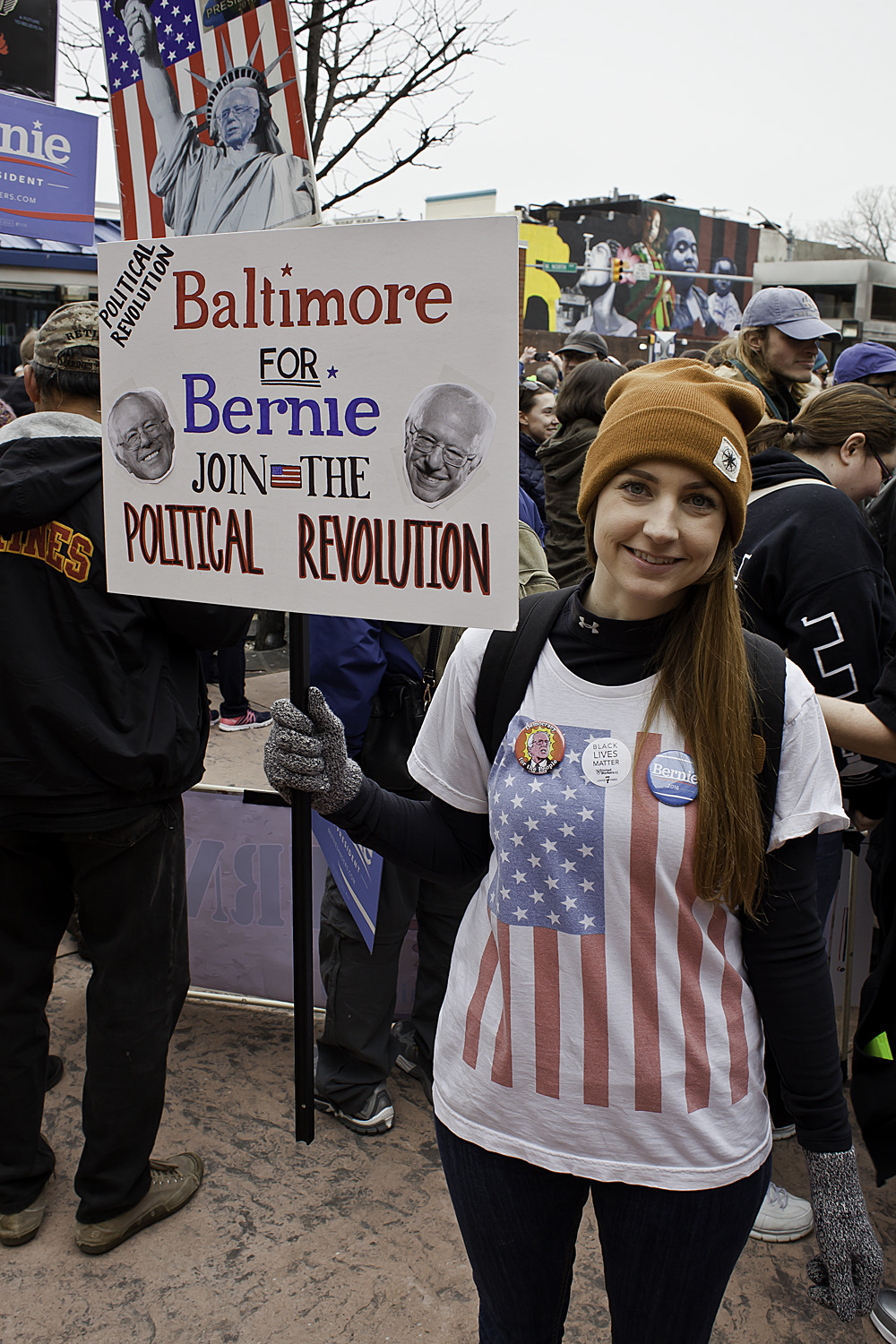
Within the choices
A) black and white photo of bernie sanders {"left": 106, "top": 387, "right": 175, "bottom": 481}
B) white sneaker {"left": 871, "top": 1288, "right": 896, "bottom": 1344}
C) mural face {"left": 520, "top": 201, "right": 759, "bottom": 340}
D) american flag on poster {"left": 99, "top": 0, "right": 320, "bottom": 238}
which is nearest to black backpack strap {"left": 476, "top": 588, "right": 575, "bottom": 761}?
black and white photo of bernie sanders {"left": 106, "top": 387, "right": 175, "bottom": 481}

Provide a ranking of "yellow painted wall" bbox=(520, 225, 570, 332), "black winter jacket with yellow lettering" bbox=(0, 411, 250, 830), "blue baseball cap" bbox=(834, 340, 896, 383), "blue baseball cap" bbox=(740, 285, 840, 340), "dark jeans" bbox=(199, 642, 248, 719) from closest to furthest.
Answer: "black winter jacket with yellow lettering" bbox=(0, 411, 250, 830) < "blue baseball cap" bbox=(740, 285, 840, 340) < "blue baseball cap" bbox=(834, 340, 896, 383) < "dark jeans" bbox=(199, 642, 248, 719) < "yellow painted wall" bbox=(520, 225, 570, 332)

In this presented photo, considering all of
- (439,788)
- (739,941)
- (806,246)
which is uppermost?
(806,246)

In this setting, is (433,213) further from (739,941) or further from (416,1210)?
(416,1210)

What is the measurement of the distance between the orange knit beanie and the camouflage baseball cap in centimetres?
133

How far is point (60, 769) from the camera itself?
221cm

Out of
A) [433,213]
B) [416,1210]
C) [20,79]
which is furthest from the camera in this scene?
[20,79]

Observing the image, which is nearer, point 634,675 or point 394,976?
point 634,675

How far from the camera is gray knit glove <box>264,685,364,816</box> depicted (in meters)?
1.54

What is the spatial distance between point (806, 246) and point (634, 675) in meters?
72.7

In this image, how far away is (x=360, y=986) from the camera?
115 inches

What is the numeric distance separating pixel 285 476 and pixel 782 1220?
7.57ft

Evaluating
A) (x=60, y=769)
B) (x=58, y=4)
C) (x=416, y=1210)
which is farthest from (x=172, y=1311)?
(x=58, y=4)

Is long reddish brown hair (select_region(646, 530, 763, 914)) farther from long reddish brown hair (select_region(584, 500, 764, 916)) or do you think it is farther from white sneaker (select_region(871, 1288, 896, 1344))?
white sneaker (select_region(871, 1288, 896, 1344))

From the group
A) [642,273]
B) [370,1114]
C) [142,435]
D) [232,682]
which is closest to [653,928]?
[142,435]
